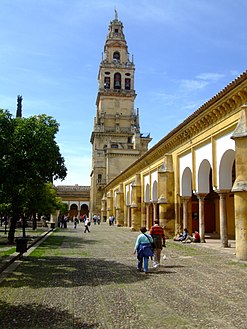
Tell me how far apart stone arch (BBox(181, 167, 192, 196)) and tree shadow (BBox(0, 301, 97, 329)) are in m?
14.7

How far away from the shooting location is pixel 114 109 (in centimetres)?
7069

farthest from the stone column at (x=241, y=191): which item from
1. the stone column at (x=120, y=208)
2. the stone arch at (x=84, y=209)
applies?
the stone arch at (x=84, y=209)

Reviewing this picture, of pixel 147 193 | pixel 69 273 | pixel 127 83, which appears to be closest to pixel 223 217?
pixel 69 273

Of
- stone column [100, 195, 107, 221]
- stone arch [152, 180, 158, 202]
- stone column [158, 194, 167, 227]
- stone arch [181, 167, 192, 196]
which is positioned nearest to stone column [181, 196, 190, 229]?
stone arch [181, 167, 192, 196]

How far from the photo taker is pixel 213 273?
979cm

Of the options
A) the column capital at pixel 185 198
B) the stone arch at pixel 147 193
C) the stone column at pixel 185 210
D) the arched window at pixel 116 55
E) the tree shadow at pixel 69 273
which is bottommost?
the tree shadow at pixel 69 273

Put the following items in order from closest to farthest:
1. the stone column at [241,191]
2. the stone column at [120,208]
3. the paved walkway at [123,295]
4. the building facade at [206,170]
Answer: the paved walkway at [123,295] → the stone column at [241,191] → the building facade at [206,170] → the stone column at [120,208]

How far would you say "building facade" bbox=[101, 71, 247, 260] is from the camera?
40.6 ft

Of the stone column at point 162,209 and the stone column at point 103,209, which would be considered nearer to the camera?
the stone column at point 162,209

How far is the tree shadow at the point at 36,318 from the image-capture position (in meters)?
5.32

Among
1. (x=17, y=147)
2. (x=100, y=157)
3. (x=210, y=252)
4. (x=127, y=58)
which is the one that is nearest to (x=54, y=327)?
(x=17, y=147)

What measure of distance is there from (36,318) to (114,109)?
217 feet

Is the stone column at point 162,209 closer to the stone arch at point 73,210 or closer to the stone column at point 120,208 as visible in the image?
the stone column at point 120,208

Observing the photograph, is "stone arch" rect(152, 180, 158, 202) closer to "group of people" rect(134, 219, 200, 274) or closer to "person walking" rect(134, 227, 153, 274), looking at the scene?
"group of people" rect(134, 219, 200, 274)
